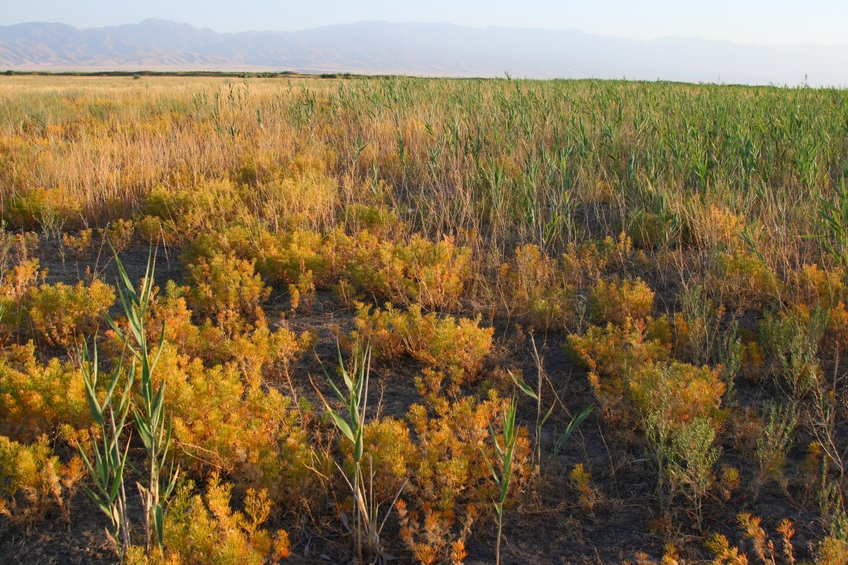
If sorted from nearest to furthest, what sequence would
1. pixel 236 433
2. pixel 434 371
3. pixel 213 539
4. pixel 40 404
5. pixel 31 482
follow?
pixel 213 539
pixel 31 482
pixel 236 433
pixel 40 404
pixel 434 371

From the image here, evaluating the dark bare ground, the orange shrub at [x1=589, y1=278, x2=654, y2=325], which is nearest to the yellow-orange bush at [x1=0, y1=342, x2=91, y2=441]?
the dark bare ground

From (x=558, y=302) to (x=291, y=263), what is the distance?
1.76 m

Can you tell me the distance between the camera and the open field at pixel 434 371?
193 cm

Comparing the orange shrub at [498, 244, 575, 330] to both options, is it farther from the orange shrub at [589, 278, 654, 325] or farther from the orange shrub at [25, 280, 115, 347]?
the orange shrub at [25, 280, 115, 347]

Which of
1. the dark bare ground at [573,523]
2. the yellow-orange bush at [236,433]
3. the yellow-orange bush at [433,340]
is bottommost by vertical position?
the dark bare ground at [573,523]

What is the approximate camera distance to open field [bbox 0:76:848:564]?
76.2 inches

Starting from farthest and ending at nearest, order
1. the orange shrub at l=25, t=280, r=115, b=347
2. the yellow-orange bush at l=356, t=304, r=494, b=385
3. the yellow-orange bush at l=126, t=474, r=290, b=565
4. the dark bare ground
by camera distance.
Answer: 1. the orange shrub at l=25, t=280, r=115, b=347
2. the yellow-orange bush at l=356, t=304, r=494, b=385
3. the dark bare ground
4. the yellow-orange bush at l=126, t=474, r=290, b=565

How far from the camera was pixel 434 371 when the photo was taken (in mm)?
2865

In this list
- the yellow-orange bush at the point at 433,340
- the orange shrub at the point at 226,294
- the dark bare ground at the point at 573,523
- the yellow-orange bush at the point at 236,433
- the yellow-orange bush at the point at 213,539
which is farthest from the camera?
the orange shrub at the point at 226,294

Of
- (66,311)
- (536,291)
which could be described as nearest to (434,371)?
(536,291)

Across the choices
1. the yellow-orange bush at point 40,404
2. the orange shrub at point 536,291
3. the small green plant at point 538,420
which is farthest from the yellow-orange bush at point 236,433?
the orange shrub at point 536,291

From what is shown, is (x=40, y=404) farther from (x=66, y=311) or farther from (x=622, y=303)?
(x=622, y=303)

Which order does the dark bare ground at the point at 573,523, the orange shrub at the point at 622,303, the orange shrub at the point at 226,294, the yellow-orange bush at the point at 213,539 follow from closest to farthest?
the yellow-orange bush at the point at 213,539 < the dark bare ground at the point at 573,523 < the orange shrub at the point at 622,303 < the orange shrub at the point at 226,294

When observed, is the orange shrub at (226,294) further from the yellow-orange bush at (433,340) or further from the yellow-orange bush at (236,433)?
the yellow-orange bush at (236,433)
